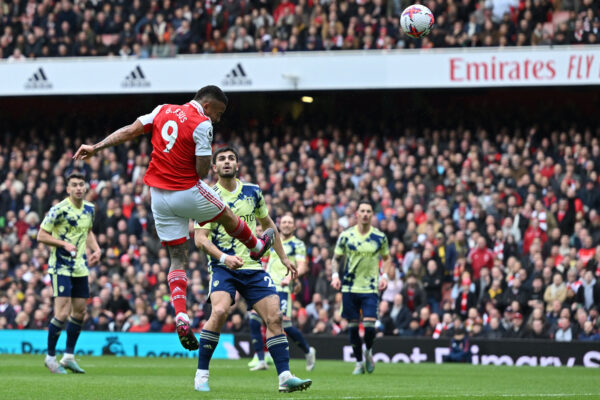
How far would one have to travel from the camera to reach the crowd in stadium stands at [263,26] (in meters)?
23.4

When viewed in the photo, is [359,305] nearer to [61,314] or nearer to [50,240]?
[61,314]

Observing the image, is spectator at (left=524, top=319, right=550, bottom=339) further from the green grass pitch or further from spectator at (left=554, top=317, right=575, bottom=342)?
the green grass pitch

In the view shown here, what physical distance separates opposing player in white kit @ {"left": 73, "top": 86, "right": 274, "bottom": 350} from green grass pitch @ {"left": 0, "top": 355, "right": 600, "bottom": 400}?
1.49 m

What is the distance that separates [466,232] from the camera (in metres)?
20.6

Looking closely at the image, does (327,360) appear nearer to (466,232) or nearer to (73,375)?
(466,232)

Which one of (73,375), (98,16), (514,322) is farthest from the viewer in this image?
(98,16)

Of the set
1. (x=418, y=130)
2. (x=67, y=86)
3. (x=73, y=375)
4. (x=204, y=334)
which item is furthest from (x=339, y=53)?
(x=204, y=334)

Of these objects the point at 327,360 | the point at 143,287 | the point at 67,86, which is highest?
the point at 67,86

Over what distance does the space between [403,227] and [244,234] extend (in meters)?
12.4

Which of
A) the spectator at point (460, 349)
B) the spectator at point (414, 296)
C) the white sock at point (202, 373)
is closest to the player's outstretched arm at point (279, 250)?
the white sock at point (202, 373)

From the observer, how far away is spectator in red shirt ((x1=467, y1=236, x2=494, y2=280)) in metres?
19.5

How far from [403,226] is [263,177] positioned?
443 cm

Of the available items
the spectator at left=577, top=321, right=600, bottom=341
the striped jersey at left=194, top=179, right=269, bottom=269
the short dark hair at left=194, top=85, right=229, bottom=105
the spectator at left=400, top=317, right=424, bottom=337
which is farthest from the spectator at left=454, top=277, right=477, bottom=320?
the short dark hair at left=194, top=85, right=229, bottom=105

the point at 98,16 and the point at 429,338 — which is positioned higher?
the point at 98,16
